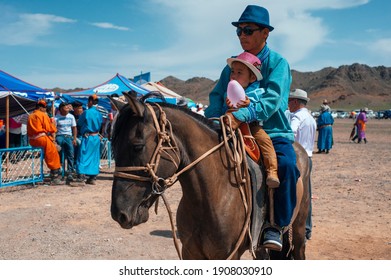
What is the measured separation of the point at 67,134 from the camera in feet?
36.3

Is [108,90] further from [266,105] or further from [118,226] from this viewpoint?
[266,105]

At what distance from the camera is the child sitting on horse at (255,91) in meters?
3.14

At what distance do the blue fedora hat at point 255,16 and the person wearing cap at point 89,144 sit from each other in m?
7.82

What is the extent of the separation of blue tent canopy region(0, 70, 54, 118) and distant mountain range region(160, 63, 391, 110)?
108957 millimetres

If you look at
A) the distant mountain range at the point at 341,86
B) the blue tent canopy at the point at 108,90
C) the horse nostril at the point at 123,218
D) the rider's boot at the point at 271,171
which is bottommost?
the horse nostril at the point at 123,218

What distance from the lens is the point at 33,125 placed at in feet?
33.4

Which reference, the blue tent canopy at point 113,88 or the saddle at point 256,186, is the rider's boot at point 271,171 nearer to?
the saddle at point 256,186

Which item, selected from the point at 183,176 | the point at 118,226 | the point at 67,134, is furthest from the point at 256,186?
the point at 67,134

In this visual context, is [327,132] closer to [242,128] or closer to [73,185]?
[73,185]

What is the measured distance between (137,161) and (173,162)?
26 centimetres

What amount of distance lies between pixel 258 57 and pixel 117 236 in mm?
4132

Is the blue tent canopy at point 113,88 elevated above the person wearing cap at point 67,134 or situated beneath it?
elevated above

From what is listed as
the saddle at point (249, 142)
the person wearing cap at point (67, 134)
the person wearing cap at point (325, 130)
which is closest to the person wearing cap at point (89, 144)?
the person wearing cap at point (67, 134)
